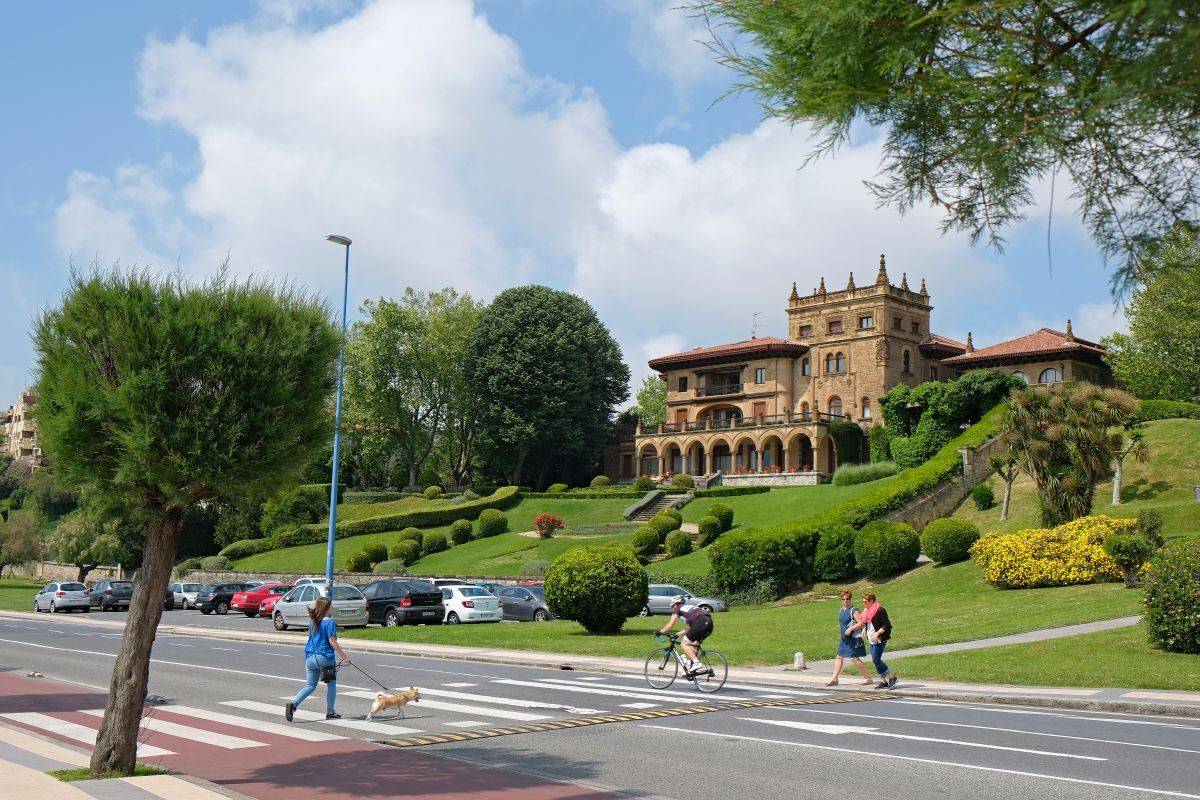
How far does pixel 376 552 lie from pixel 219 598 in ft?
41.4

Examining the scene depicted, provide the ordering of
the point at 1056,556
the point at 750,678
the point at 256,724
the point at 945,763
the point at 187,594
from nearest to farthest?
the point at 945,763
the point at 256,724
the point at 750,678
the point at 1056,556
the point at 187,594

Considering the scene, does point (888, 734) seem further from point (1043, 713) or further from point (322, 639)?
point (322, 639)

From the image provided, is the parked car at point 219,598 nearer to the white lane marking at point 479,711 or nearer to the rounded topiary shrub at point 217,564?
the rounded topiary shrub at point 217,564

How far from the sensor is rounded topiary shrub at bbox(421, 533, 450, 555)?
194 feet

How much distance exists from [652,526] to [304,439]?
4109 cm

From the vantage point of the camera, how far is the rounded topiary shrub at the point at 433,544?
59219 millimetres

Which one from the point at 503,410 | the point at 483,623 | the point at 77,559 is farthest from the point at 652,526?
the point at 77,559

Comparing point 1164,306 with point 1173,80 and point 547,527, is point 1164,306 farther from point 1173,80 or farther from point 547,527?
point 1173,80

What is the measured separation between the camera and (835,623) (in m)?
27.5

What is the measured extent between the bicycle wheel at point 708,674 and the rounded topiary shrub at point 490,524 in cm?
4436

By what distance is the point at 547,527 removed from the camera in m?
57.2

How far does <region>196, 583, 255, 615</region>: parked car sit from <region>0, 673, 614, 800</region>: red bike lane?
105 ft

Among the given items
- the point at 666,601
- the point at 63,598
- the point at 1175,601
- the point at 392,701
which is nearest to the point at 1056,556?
the point at 1175,601

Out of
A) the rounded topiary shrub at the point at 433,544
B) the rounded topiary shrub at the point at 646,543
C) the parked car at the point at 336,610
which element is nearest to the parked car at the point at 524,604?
the parked car at the point at 336,610
